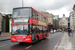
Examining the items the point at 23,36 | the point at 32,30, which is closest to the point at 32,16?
the point at 32,30

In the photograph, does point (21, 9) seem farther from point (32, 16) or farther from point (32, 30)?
point (32, 30)

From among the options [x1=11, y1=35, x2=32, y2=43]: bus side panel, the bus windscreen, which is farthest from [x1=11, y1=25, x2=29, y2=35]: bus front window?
the bus windscreen

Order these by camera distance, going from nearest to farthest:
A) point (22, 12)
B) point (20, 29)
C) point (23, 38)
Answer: point (23, 38), point (20, 29), point (22, 12)

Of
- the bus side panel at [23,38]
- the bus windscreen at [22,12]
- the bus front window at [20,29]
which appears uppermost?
the bus windscreen at [22,12]

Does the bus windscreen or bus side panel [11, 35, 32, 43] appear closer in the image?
bus side panel [11, 35, 32, 43]

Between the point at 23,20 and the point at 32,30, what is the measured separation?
4.85 feet

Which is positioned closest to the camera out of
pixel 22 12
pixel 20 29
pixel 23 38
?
pixel 23 38

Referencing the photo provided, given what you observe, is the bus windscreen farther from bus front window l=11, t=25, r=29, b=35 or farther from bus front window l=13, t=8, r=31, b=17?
bus front window l=11, t=25, r=29, b=35

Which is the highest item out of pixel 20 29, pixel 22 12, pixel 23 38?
pixel 22 12

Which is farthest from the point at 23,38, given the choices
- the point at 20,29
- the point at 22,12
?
the point at 22,12

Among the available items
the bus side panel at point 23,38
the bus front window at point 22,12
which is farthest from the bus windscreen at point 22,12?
the bus side panel at point 23,38

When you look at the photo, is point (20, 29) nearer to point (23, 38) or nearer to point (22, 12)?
point (23, 38)

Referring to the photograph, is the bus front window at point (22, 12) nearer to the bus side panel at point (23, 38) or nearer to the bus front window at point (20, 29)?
the bus front window at point (20, 29)

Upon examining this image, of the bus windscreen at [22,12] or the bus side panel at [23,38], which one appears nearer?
the bus side panel at [23,38]
